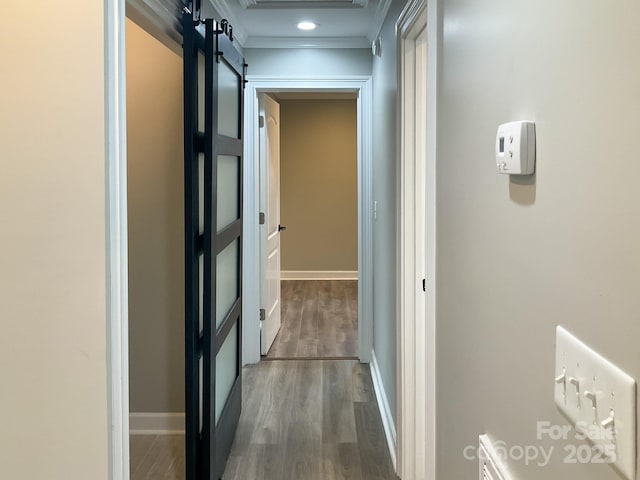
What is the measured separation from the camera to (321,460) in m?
2.80

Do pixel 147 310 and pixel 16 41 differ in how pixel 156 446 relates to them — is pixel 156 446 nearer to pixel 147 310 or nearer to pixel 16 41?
pixel 147 310

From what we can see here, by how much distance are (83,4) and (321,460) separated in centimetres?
226

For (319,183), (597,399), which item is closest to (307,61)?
(319,183)

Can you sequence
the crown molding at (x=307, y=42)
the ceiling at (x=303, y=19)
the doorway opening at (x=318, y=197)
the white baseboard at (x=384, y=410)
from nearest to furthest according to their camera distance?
1. the white baseboard at (x=384, y=410)
2. the ceiling at (x=303, y=19)
3. the crown molding at (x=307, y=42)
4. the doorway opening at (x=318, y=197)

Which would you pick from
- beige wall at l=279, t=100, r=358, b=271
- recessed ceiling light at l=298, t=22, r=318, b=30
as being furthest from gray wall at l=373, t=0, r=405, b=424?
beige wall at l=279, t=100, r=358, b=271

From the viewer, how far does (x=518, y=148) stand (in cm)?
92

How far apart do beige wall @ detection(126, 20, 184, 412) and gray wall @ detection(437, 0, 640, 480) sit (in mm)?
1887

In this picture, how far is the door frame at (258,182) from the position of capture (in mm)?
4043

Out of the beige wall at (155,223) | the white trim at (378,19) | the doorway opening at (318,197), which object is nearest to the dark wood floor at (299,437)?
the beige wall at (155,223)

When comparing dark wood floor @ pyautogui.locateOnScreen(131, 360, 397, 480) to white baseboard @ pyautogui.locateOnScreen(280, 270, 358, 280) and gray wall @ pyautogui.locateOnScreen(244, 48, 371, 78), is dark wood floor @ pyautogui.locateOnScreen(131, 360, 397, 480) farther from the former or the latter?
white baseboard @ pyautogui.locateOnScreen(280, 270, 358, 280)

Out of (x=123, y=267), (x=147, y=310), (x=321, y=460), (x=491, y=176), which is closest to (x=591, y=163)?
(x=491, y=176)

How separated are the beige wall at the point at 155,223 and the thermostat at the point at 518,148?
7.60 feet

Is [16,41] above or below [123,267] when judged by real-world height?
above

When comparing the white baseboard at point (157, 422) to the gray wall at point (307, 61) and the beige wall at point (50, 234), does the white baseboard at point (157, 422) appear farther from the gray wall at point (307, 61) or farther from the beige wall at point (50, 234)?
the gray wall at point (307, 61)
